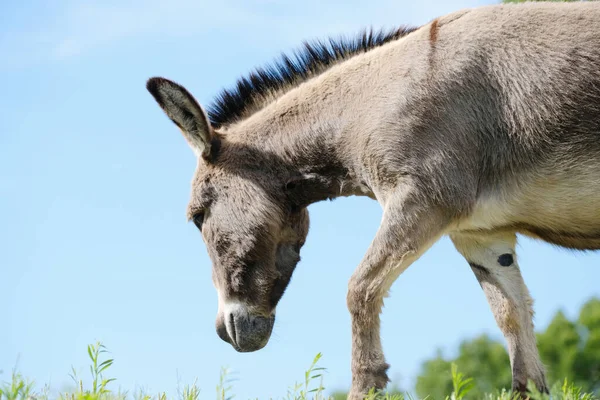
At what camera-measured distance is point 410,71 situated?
17.6ft

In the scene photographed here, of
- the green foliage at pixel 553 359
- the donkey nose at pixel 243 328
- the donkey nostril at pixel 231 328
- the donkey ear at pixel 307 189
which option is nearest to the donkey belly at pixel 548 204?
the donkey ear at pixel 307 189

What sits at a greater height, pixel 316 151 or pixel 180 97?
pixel 180 97

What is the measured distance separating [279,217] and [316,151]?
0.61 metres

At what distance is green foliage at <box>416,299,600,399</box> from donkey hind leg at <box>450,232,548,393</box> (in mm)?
19079

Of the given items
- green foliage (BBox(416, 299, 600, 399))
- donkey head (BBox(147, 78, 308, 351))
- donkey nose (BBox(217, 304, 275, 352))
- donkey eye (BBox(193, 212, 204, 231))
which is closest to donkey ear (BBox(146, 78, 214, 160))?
donkey head (BBox(147, 78, 308, 351))

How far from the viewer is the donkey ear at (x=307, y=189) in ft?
19.2

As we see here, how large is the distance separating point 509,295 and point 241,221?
2121 millimetres

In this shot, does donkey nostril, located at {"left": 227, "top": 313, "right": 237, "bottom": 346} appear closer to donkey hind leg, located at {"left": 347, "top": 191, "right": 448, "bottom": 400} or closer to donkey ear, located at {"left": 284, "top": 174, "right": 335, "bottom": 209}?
donkey ear, located at {"left": 284, "top": 174, "right": 335, "bottom": 209}

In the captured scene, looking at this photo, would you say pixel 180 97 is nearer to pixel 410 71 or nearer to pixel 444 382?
pixel 410 71

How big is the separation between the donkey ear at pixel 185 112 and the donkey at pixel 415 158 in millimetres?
11

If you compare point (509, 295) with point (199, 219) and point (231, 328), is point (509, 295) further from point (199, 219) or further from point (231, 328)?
point (199, 219)

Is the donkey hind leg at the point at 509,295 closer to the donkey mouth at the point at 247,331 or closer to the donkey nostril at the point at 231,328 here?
the donkey mouth at the point at 247,331

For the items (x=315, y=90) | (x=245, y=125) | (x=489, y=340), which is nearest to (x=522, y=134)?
(x=315, y=90)

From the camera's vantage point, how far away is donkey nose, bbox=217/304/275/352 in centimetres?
608
